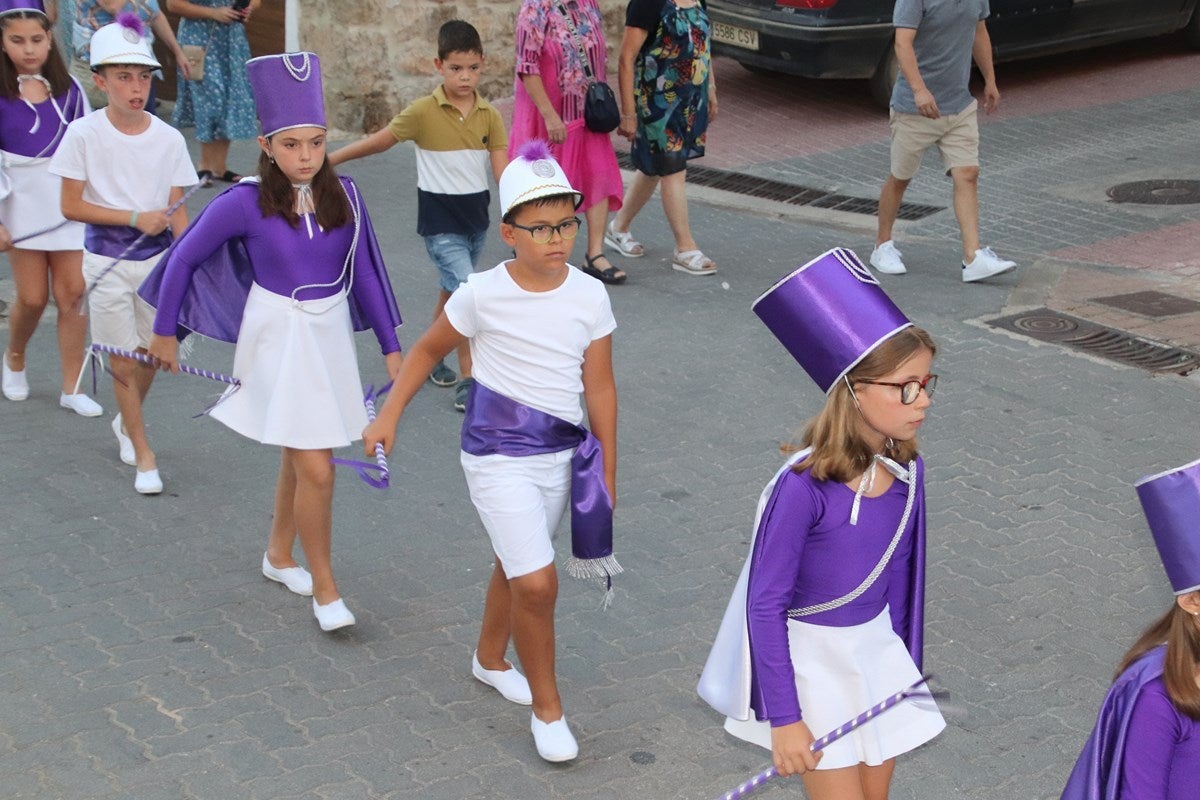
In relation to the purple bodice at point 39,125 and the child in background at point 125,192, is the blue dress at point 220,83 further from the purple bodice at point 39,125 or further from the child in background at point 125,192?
the child in background at point 125,192

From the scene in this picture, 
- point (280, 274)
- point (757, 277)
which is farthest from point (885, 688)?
point (757, 277)

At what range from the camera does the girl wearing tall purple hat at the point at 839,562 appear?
3398mm

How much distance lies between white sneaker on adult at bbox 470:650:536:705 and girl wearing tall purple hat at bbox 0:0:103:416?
10.0ft

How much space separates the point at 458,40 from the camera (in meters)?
6.90

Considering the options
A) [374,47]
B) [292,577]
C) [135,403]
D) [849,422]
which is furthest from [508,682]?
[374,47]

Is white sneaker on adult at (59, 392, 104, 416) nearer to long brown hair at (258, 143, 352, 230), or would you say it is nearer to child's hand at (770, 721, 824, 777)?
long brown hair at (258, 143, 352, 230)

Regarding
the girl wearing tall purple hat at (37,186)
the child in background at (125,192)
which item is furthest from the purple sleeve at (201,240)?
the girl wearing tall purple hat at (37,186)

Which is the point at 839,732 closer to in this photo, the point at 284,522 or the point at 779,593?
the point at 779,593

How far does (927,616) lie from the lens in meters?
5.42

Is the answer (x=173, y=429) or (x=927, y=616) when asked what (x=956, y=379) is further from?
(x=173, y=429)

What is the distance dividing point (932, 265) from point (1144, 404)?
2419 mm

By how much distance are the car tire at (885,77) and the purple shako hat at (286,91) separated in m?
8.28

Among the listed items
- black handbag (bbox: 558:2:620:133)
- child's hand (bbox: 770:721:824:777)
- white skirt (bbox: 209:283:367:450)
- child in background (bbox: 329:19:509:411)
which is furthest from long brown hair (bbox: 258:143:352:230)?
black handbag (bbox: 558:2:620:133)

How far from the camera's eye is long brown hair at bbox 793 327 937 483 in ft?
11.1
